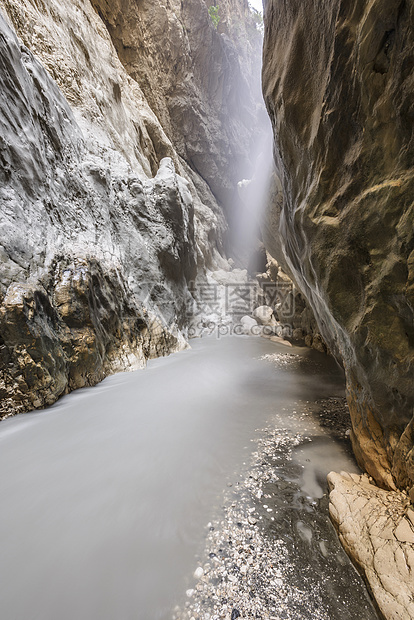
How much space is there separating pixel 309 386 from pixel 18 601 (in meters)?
4.13

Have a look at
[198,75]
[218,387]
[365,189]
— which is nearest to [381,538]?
[365,189]

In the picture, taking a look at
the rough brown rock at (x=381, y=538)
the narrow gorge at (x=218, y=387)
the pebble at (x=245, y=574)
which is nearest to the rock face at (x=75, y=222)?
the narrow gorge at (x=218, y=387)

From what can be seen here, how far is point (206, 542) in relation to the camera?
1.54 m

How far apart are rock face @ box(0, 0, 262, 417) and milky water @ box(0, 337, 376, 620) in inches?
30.2

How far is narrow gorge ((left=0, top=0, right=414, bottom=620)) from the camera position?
131cm

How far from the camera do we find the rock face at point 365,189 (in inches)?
55.3

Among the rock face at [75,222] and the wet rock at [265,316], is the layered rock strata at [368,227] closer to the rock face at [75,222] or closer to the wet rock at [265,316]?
the rock face at [75,222]

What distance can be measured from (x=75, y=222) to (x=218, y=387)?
13.1ft

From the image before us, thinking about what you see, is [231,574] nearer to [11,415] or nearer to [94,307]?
[11,415]

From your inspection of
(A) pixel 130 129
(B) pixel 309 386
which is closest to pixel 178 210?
(A) pixel 130 129

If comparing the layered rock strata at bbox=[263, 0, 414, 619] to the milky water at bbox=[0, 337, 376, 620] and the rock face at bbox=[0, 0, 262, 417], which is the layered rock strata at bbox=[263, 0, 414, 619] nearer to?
the milky water at bbox=[0, 337, 376, 620]

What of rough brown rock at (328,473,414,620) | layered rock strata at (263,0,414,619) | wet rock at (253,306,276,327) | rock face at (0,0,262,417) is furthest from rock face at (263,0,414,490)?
wet rock at (253,306,276,327)

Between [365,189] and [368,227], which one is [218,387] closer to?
[368,227]

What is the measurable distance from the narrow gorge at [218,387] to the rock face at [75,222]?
0.13ft
